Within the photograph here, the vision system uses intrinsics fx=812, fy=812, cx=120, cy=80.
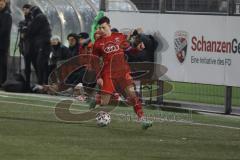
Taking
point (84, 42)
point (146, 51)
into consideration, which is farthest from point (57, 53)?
point (146, 51)

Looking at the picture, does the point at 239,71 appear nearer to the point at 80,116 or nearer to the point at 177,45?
the point at 177,45

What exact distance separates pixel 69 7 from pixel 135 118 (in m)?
7.83

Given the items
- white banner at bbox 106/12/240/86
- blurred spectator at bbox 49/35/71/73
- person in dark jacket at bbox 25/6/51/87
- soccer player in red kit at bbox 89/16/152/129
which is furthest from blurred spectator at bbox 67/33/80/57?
soccer player in red kit at bbox 89/16/152/129

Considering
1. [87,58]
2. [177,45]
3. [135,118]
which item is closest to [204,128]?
[135,118]

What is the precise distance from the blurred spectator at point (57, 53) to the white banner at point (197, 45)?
6.59 ft

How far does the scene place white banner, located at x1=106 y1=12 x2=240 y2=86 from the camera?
1825 cm

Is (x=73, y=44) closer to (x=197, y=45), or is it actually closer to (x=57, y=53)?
(x=57, y=53)

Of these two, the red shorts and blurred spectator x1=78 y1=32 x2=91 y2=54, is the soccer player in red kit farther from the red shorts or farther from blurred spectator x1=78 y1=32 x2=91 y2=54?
blurred spectator x1=78 y1=32 x2=91 y2=54

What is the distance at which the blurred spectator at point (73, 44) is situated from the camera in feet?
68.9

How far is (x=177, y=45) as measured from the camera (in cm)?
1939

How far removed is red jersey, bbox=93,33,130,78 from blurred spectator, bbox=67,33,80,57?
594 cm

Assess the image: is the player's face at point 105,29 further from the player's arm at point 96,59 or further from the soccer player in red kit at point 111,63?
the player's arm at point 96,59

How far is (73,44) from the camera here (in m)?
21.0

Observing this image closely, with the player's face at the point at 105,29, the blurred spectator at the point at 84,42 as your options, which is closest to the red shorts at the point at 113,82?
the player's face at the point at 105,29
